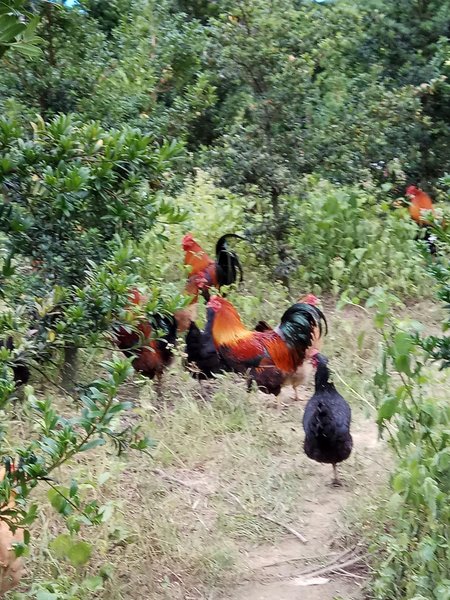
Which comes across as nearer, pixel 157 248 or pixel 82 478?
pixel 82 478

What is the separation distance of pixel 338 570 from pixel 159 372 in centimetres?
238

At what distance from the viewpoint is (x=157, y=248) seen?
25.2 feet

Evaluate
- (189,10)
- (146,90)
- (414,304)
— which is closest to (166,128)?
(146,90)

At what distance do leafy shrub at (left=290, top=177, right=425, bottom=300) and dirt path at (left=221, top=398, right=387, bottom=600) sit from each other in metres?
3.06

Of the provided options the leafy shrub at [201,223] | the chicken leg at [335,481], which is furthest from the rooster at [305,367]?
the leafy shrub at [201,223]

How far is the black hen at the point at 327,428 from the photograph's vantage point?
4320mm

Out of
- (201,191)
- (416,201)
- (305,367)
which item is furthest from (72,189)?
(416,201)

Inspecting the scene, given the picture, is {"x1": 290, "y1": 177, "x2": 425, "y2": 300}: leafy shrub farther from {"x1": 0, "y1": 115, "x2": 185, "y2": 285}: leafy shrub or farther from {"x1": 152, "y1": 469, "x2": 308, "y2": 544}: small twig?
{"x1": 0, "y1": 115, "x2": 185, "y2": 285}: leafy shrub

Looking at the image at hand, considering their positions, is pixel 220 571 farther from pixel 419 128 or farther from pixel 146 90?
pixel 419 128

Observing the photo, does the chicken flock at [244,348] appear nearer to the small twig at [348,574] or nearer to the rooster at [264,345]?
the rooster at [264,345]

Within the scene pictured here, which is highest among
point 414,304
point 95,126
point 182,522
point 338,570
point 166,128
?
point 95,126

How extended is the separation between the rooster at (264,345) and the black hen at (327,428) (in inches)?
43.8

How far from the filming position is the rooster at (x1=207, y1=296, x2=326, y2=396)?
18.5 ft

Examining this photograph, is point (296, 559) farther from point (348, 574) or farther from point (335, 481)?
point (335, 481)
